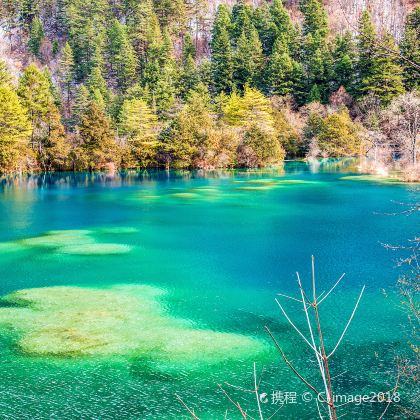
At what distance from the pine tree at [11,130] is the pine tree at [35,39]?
48.2 m

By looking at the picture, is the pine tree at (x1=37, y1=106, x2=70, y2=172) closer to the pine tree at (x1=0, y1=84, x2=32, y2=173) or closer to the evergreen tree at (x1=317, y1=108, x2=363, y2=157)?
the pine tree at (x1=0, y1=84, x2=32, y2=173)

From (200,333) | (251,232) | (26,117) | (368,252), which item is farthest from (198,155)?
(200,333)

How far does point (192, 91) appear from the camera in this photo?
212ft

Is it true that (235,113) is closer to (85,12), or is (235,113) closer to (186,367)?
(85,12)

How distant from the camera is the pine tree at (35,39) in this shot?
288ft

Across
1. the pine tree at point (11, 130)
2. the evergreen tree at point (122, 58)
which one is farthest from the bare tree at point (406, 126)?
the evergreen tree at point (122, 58)

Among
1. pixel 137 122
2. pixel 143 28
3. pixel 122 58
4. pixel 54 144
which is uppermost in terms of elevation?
pixel 143 28

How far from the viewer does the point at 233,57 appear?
7238 cm

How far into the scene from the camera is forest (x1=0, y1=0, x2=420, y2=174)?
48.2m

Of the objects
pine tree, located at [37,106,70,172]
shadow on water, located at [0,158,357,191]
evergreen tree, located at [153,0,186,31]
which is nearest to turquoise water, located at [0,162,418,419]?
shadow on water, located at [0,158,357,191]

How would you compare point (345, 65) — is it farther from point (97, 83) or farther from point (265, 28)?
point (97, 83)

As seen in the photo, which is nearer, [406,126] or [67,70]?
[406,126]

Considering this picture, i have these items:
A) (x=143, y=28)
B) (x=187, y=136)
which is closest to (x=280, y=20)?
(x=143, y=28)

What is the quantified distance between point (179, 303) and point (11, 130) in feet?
123
